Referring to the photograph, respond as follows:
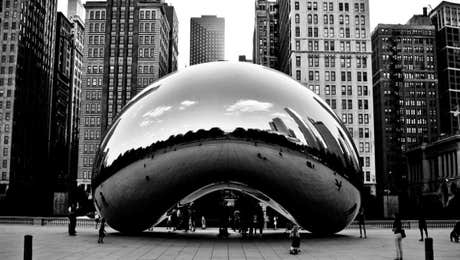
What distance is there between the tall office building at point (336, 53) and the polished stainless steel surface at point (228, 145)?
261ft

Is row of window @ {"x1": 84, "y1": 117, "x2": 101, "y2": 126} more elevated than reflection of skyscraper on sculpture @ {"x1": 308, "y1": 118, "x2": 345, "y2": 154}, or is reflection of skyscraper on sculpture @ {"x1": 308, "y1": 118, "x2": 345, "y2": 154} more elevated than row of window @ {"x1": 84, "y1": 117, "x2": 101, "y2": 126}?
row of window @ {"x1": 84, "y1": 117, "x2": 101, "y2": 126}

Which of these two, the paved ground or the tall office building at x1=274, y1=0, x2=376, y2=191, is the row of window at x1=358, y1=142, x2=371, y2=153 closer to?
the tall office building at x1=274, y1=0, x2=376, y2=191

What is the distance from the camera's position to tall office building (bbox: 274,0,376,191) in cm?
9200

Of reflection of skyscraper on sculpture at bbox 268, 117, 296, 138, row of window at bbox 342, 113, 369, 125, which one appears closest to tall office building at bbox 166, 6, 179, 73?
row of window at bbox 342, 113, 369, 125

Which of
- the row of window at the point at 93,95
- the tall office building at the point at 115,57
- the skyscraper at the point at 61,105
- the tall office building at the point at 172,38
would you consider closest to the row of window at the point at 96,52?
the tall office building at the point at 115,57

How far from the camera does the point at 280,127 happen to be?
12180mm

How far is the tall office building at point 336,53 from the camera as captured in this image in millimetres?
92000

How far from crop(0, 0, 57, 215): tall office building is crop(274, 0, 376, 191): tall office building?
5647 centimetres

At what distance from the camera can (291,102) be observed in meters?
12.7

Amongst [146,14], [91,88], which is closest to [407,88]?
[146,14]

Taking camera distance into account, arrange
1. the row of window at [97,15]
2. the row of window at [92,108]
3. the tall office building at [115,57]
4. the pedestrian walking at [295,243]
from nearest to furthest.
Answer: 1. the pedestrian walking at [295,243]
2. the tall office building at [115,57]
3. the row of window at [92,108]
4. the row of window at [97,15]

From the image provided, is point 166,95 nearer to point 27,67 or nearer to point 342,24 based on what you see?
point 342,24

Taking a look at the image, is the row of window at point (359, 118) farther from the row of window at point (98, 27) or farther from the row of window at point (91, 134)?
the row of window at point (98, 27)

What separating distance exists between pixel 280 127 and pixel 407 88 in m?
147
